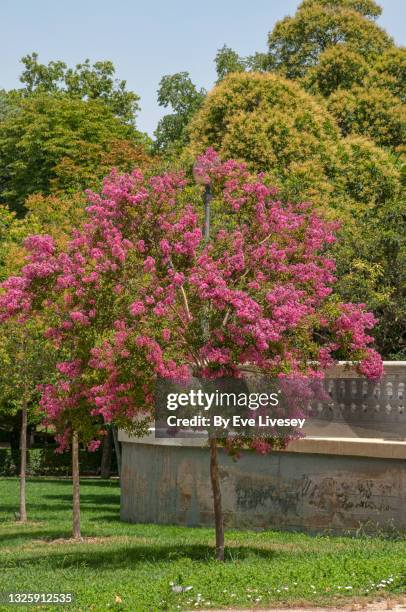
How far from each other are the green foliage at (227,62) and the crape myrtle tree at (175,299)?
4841cm

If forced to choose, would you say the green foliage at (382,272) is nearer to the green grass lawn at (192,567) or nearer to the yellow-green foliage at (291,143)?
the yellow-green foliage at (291,143)

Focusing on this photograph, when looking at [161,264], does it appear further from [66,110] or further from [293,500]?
[66,110]

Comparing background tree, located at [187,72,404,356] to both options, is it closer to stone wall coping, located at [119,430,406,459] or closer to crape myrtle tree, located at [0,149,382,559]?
stone wall coping, located at [119,430,406,459]

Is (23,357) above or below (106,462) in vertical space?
above

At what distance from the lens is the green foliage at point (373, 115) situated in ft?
150

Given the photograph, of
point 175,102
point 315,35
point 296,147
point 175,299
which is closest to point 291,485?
point 175,299

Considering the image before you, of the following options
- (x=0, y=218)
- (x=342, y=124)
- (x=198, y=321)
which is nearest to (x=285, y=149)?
(x=342, y=124)

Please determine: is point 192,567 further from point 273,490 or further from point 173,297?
point 273,490

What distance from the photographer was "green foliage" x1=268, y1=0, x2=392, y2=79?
53.8m

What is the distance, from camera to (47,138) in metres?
56.6

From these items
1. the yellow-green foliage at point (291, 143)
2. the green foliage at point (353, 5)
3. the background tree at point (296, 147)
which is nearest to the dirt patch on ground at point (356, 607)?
the background tree at point (296, 147)

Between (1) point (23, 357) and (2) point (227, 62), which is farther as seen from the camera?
(2) point (227, 62)

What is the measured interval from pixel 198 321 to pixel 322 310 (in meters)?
1.90

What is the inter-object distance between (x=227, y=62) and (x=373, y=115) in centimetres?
1977
